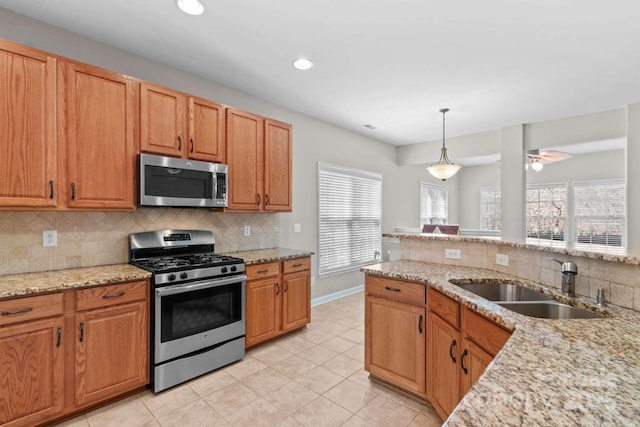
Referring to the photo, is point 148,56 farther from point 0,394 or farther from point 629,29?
point 629,29

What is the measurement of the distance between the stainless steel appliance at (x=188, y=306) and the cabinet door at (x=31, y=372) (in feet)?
1.81

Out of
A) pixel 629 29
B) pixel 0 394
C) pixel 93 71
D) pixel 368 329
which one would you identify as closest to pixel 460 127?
pixel 629 29

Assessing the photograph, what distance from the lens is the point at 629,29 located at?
2.38 meters

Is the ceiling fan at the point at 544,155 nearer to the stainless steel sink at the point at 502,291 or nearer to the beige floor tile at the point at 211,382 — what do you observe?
the stainless steel sink at the point at 502,291

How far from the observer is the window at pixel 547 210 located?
23.5 feet

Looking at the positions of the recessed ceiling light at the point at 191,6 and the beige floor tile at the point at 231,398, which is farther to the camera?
the beige floor tile at the point at 231,398

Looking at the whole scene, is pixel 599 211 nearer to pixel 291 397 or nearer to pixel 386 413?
pixel 386 413

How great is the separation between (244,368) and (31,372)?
1432 millimetres

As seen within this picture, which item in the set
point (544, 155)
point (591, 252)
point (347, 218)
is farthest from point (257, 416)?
point (544, 155)

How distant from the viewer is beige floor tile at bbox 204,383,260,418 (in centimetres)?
218

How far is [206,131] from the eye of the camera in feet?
9.70

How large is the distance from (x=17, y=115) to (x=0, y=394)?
5.43ft

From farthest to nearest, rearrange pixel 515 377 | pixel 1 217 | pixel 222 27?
1. pixel 222 27
2. pixel 1 217
3. pixel 515 377

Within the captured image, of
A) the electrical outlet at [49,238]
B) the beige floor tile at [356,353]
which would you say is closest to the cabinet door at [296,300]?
the beige floor tile at [356,353]
